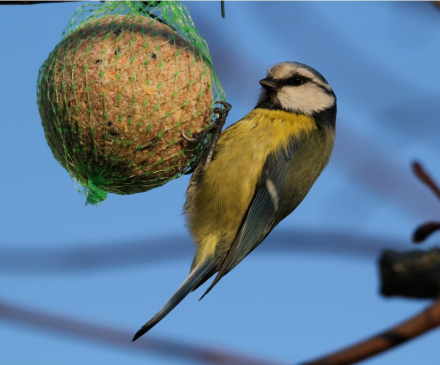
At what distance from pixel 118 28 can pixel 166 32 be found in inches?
7.9

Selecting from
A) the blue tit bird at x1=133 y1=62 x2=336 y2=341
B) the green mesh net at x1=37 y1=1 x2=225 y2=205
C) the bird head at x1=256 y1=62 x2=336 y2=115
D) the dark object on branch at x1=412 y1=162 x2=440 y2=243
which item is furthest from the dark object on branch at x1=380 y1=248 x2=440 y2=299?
the bird head at x1=256 y1=62 x2=336 y2=115

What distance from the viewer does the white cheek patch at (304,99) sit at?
9.54 ft

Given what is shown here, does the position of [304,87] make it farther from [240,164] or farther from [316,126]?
[240,164]

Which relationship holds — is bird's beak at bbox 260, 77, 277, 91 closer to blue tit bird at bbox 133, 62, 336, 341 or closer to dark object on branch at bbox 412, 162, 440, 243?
blue tit bird at bbox 133, 62, 336, 341

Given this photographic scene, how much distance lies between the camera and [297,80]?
2.98 m

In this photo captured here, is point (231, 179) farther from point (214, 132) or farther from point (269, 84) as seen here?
point (269, 84)

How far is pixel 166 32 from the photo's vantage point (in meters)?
2.38

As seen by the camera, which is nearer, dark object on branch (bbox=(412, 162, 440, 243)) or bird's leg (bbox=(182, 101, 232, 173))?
dark object on branch (bbox=(412, 162, 440, 243))

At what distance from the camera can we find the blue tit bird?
105 inches

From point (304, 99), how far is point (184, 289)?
3.82 ft

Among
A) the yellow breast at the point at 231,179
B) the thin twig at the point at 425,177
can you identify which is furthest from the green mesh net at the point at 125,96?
the thin twig at the point at 425,177

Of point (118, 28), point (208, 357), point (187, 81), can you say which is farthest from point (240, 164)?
point (208, 357)

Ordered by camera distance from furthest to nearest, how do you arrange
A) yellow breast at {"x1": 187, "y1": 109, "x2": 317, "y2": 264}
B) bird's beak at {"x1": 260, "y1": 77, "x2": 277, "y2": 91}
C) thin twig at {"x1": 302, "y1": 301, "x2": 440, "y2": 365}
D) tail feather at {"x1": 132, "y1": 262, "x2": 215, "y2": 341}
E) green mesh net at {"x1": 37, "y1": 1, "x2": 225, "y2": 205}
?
bird's beak at {"x1": 260, "y1": 77, "x2": 277, "y2": 91}
yellow breast at {"x1": 187, "y1": 109, "x2": 317, "y2": 264}
tail feather at {"x1": 132, "y1": 262, "x2": 215, "y2": 341}
green mesh net at {"x1": 37, "y1": 1, "x2": 225, "y2": 205}
thin twig at {"x1": 302, "y1": 301, "x2": 440, "y2": 365}

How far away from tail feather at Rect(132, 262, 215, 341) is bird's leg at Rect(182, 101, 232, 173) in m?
0.50
